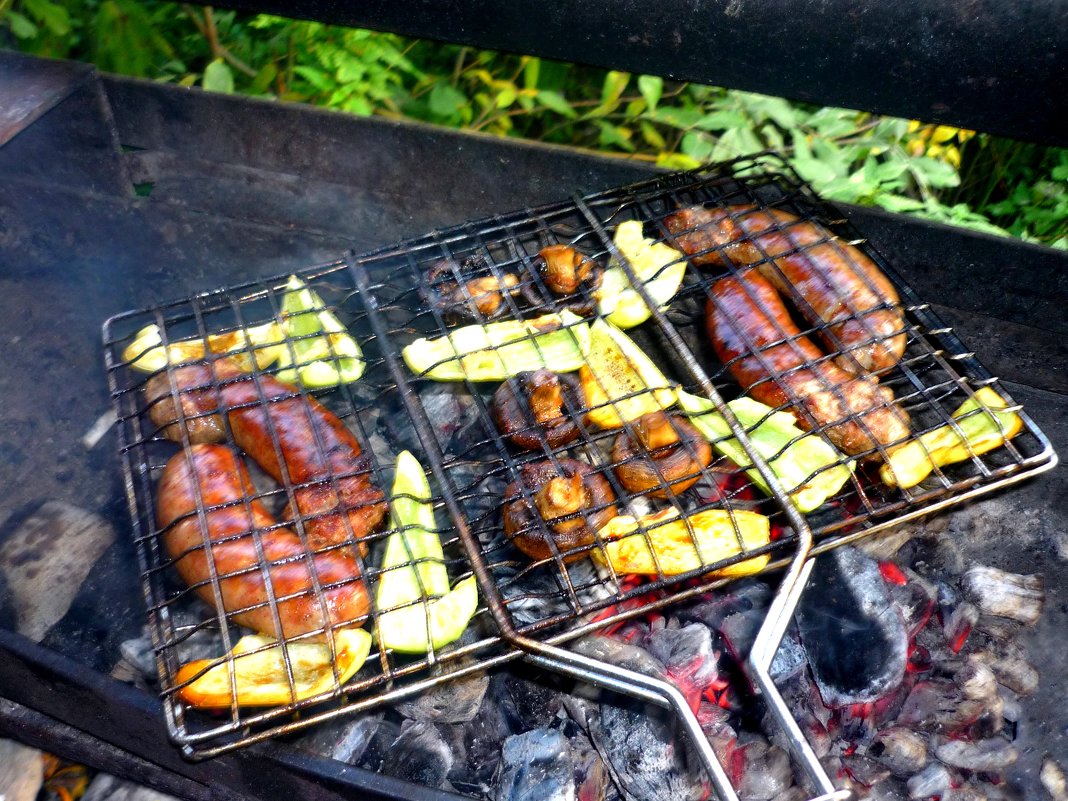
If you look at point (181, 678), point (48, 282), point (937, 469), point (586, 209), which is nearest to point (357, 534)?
point (181, 678)

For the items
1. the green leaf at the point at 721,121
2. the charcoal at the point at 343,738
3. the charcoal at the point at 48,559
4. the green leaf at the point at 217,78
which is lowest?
the charcoal at the point at 343,738

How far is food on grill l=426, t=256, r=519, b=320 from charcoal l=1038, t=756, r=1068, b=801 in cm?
244

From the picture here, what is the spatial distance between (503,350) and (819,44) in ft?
4.74

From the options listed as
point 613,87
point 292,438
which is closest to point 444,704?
point 292,438

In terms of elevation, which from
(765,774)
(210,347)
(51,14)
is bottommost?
(765,774)

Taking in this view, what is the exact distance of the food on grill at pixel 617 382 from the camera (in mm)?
2793

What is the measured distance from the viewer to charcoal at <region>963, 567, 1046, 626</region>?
113 inches

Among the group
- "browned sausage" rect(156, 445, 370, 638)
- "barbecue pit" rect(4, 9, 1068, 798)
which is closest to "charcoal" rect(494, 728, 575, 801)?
"browned sausage" rect(156, 445, 370, 638)

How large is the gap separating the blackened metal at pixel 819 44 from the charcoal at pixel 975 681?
68.0 inches

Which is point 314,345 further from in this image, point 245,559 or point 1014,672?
point 1014,672

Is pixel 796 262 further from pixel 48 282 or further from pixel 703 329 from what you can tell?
pixel 48 282

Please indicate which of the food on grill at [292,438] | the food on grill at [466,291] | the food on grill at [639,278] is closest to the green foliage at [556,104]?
the food on grill at [639,278]

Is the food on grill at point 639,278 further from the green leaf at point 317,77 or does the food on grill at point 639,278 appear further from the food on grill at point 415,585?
the green leaf at point 317,77

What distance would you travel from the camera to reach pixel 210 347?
116 inches
